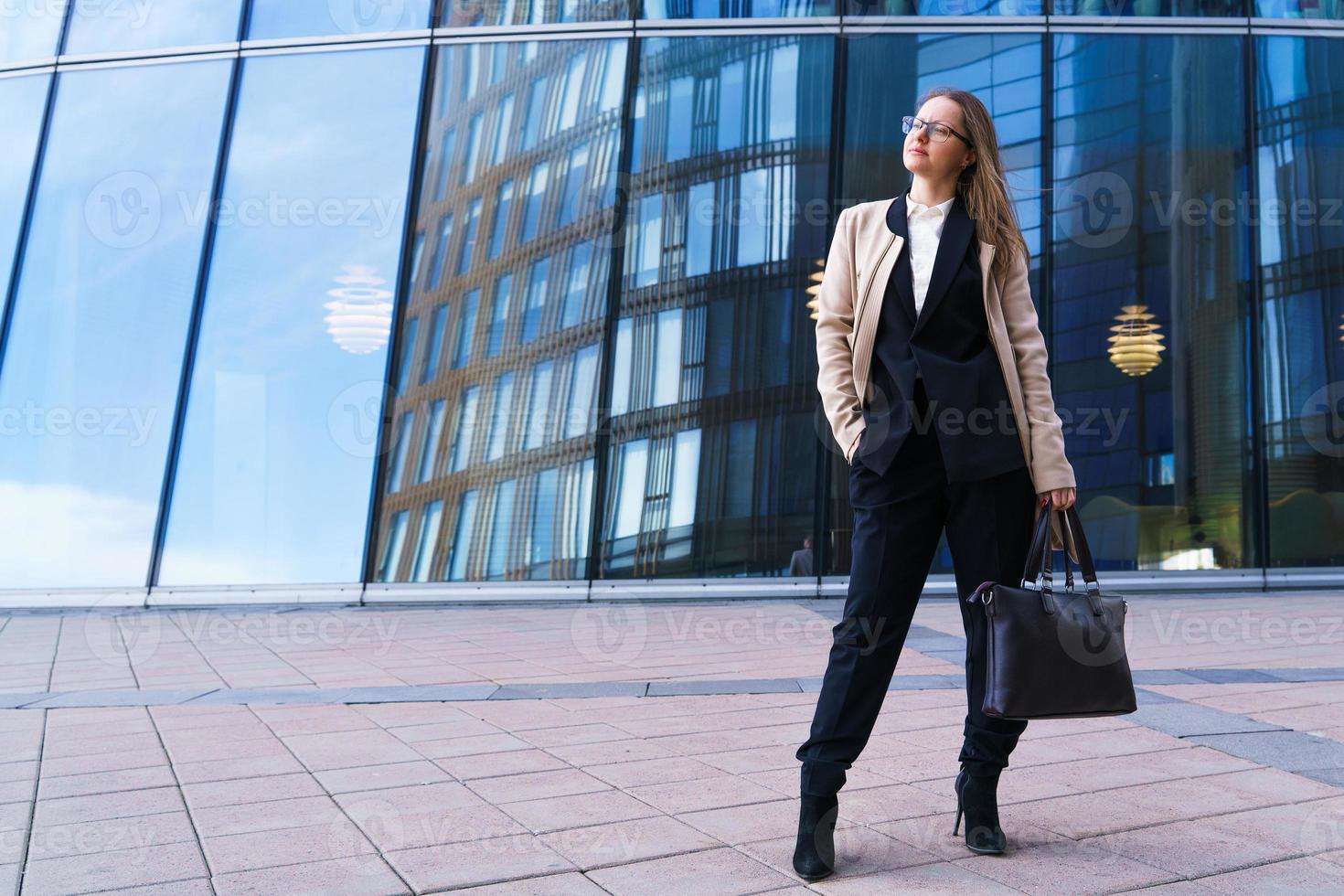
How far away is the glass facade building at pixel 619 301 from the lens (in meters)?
8.61

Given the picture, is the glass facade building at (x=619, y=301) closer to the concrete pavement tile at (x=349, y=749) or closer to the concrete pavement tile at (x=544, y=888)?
the concrete pavement tile at (x=349, y=749)

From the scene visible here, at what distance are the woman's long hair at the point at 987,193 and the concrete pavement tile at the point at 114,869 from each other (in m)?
2.15

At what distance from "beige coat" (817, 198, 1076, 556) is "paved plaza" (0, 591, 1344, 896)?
31.0 inches

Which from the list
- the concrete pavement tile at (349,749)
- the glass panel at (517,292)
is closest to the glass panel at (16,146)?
the glass panel at (517,292)

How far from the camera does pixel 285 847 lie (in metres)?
2.49

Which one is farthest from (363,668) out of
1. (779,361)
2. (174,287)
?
(174,287)

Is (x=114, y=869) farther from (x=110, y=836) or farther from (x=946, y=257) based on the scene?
(x=946, y=257)

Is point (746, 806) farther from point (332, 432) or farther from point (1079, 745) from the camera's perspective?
point (332, 432)

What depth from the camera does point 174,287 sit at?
9125mm

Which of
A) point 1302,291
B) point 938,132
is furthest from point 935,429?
point 1302,291

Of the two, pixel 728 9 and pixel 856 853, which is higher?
pixel 728 9

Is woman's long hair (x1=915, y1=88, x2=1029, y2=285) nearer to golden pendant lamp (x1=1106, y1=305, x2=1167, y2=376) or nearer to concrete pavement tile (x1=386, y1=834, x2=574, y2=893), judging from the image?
concrete pavement tile (x1=386, y1=834, x2=574, y2=893)

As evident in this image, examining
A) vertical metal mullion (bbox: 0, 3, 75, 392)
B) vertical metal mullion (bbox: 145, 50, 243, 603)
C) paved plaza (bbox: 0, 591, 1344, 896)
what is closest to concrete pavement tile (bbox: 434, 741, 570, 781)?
paved plaza (bbox: 0, 591, 1344, 896)

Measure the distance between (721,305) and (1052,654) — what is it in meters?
6.73
